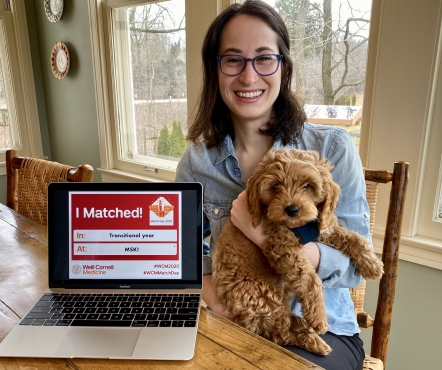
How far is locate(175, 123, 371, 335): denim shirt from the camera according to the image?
1.00m

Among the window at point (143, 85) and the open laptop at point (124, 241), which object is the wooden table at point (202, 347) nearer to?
the open laptop at point (124, 241)

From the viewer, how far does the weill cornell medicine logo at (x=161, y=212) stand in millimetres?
926

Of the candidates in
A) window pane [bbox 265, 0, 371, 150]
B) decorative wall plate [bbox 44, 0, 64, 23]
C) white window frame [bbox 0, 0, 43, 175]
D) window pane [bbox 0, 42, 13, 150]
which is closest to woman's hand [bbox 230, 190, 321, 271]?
window pane [bbox 265, 0, 371, 150]

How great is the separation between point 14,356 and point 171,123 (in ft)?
7.16

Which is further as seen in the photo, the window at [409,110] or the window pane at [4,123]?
Result: the window pane at [4,123]

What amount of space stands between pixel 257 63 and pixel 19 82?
3.38 m

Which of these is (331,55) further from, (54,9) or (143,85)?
(54,9)

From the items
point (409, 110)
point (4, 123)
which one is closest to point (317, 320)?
point (409, 110)

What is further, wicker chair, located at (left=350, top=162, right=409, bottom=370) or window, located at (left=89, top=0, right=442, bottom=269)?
window, located at (left=89, top=0, right=442, bottom=269)

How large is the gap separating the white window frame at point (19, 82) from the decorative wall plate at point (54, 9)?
0.37 m

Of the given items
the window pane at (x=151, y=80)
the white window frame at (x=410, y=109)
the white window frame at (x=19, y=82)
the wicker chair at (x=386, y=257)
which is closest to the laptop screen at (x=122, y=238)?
the wicker chair at (x=386, y=257)

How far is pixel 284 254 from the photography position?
2.96 feet

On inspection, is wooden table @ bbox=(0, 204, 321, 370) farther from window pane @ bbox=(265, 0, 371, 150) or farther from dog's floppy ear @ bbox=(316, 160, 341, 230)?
window pane @ bbox=(265, 0, 371, 150)

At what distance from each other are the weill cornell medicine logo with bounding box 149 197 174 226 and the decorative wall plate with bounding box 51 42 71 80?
9.37ft
